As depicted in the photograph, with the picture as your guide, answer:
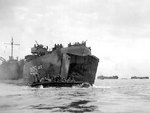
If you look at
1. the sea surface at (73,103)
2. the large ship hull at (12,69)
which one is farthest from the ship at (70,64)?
the large ship hull at (12,69)

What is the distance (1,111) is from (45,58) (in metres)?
39.7

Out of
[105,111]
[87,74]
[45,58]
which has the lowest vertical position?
[105,111]

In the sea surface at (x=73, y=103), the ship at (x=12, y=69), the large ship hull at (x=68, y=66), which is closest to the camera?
the sea surface at (x=73, y=103)

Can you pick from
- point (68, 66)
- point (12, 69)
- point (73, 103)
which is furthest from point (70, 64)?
point (12, 69)

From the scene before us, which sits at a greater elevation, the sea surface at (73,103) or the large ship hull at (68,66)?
the large ship hull at (68,66)

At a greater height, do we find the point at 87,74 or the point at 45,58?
the point at 45,58

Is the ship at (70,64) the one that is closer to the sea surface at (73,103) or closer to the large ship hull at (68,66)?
the large ship hull at (68,66)

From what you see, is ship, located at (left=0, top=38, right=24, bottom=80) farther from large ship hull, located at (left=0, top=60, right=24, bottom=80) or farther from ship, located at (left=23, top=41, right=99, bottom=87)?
ship, located at (left=23, top=41, right=99, bottom=87)

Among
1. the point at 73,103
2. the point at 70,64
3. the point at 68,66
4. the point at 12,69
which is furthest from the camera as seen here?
the point at 12,69

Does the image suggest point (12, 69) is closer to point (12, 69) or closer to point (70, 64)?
point (12, 69)

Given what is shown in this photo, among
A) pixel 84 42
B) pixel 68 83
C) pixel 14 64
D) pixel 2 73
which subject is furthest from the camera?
pixel 2 73

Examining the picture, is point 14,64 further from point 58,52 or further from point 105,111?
point 105,111

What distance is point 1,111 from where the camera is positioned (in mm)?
13016

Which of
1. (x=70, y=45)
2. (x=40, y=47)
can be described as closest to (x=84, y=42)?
(x=70, y=45)
